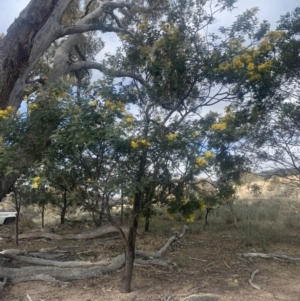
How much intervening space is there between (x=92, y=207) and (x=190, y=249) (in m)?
4.54

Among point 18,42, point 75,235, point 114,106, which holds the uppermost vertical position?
point 18,42

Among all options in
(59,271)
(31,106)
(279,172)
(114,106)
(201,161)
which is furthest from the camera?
(279,172)

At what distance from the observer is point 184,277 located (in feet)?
24.4

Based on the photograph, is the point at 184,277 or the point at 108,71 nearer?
the point at 108,71

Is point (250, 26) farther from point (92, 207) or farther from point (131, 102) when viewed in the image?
point (92, 207)

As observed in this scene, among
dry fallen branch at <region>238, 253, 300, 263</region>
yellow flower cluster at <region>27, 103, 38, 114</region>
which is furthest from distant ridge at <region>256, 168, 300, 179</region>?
yellow flower cluster at <region>27, 103, 38, 114</region>

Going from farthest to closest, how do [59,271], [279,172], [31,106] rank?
1. [279,172]
2. [59,271]
3. [31,106]

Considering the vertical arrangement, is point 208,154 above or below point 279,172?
below

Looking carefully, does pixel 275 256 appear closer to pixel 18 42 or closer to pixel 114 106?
pixel 114 106

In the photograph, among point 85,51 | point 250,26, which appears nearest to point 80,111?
point 250,26

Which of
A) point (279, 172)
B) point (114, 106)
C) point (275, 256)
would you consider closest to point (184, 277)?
point (275, 256)

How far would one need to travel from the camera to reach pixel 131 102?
7.36m

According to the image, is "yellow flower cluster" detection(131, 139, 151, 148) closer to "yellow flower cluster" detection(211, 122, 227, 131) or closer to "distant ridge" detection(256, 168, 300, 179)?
"yellow flower cluster" detection(211, 122, 227, 131)

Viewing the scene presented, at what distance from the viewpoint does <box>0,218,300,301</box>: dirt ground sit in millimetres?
6379
